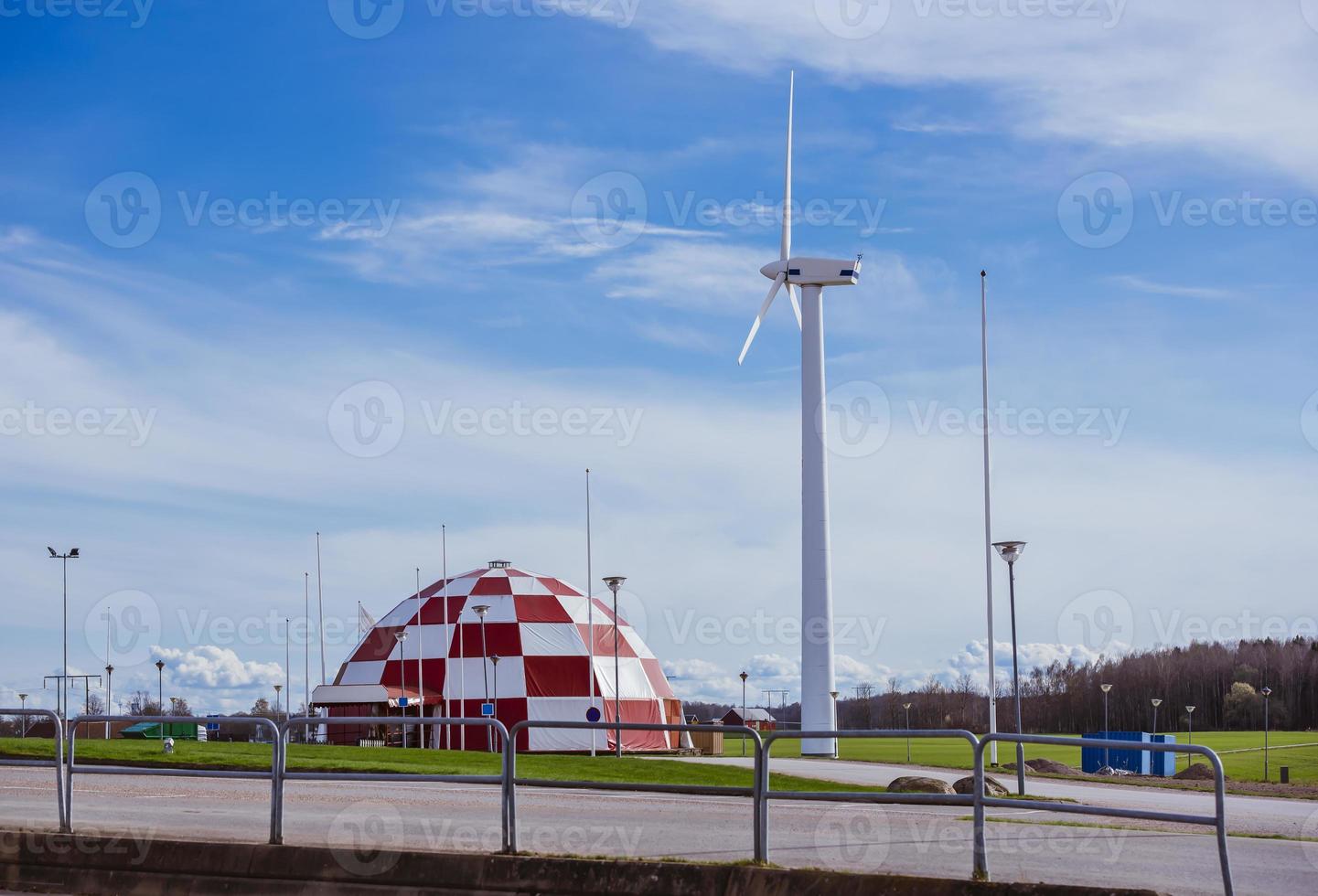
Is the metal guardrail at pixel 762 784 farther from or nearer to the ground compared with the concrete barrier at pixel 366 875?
farther from the ground

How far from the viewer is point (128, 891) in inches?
421

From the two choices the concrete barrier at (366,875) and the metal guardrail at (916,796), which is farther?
the concrete barrier at (366,875)

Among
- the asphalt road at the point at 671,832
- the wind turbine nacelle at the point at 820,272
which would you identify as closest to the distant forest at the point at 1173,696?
the wind turbine nacelle at the point at 820,272

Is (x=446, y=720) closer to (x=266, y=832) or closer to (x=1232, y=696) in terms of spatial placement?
(x=266, y=832)

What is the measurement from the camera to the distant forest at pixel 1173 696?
5002 inches

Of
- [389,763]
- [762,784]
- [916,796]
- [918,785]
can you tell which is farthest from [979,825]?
[389,763]

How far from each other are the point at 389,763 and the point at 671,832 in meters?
14.6

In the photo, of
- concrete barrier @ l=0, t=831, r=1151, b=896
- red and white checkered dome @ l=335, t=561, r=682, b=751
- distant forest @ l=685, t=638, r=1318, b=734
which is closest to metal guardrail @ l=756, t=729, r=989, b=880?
concrete barrier @ l=0, t=831, r=1151, b=896

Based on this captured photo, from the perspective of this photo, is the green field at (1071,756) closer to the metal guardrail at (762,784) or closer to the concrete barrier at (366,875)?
the metal guardrail at (762,784)

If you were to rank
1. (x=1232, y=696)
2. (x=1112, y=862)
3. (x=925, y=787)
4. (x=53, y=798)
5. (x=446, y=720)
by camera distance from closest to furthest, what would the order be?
(x=446, y=720) < (x=1112, y=862) < (x=53, y=798) < (x=925, y=787) < (x=1232, y=696)

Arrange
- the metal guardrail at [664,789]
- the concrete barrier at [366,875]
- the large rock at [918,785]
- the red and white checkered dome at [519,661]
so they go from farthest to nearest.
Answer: the red and white checkered dome at [519,661]
the large rock at [918,785]
the metal guardrail at [664,789]
the concrete barrier at [366,875]

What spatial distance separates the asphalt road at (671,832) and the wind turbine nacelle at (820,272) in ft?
107

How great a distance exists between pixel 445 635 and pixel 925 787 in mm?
43633

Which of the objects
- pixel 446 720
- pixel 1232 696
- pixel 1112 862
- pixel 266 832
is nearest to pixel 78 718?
pixel 266 832
